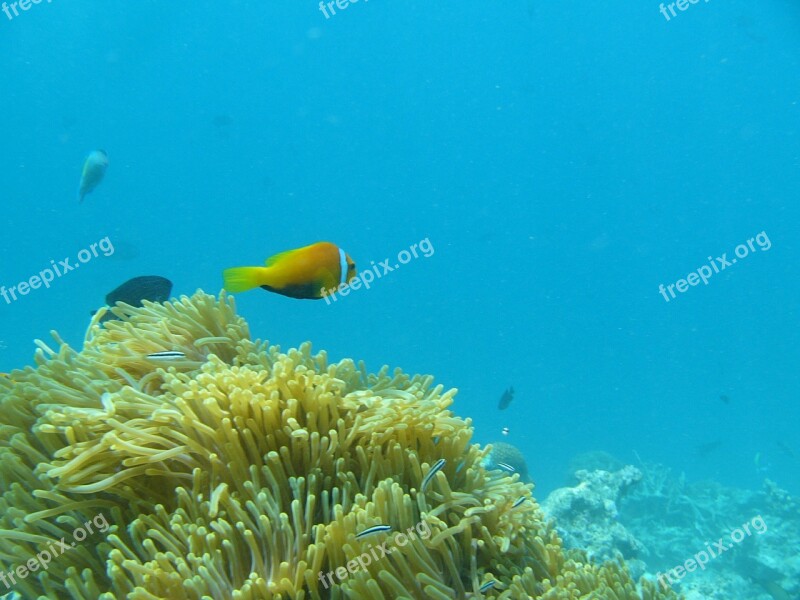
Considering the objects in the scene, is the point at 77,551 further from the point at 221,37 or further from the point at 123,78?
the point at 123,78

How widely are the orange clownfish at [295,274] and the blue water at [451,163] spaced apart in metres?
76.7

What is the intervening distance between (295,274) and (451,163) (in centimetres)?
11015

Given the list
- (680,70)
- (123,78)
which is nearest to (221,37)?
(123,78)

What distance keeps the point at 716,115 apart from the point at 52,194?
12911 centimetres

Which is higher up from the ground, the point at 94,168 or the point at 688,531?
the point at 94,168

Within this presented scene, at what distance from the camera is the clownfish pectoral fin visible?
9.66ft

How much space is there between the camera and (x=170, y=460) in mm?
2174

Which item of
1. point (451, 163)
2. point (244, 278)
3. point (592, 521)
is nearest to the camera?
point (244, 278)

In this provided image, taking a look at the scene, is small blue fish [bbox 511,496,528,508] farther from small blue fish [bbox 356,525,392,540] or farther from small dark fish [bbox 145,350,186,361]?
small dark fish [bbox 145,350,186,361]

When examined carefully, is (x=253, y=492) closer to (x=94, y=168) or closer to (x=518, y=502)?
(x=518, y=502)

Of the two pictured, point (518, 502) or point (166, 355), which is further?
point (166, 355)

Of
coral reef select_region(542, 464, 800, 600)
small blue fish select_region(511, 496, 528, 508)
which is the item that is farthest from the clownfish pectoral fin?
coral reef select_region(542, 464, 800, 600)

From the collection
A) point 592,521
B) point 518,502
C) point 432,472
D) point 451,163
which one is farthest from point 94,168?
point 451,163

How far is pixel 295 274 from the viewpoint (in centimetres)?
299
